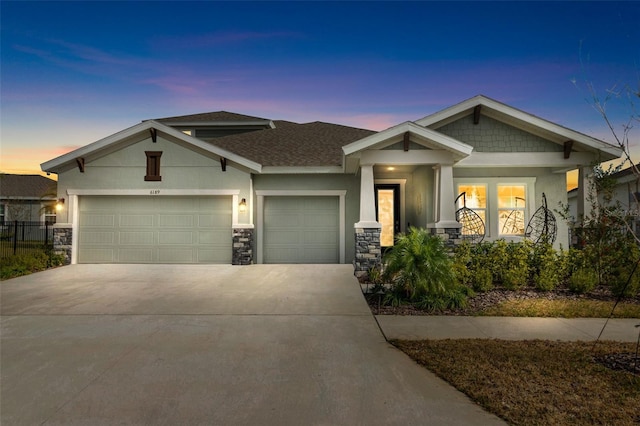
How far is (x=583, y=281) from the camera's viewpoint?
7594 millimetres

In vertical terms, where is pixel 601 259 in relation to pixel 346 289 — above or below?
above

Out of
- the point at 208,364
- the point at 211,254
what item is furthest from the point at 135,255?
the point at 208,364

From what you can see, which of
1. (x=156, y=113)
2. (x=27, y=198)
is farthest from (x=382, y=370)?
(x=27, y=198)

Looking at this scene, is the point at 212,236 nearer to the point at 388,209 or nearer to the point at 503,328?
the point at 388,209

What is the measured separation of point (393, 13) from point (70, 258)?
13.1 meters

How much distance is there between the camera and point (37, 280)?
937 cm

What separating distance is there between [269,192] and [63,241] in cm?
705

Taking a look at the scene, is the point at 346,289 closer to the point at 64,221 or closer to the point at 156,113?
the point at 64,221

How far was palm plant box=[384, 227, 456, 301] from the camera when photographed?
6.80 m

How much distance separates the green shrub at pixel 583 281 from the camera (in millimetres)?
7602

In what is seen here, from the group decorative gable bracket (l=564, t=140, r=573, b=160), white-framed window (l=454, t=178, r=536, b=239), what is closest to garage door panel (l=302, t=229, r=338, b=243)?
white-framed window (l=454, t=178, r=536, b=239)

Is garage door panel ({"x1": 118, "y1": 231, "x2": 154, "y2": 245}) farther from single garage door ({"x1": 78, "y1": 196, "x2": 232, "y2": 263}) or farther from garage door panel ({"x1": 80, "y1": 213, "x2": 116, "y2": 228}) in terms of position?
garage door panel ({"x1": 80, "y1": 213, "x2": 116, "y2": 228})

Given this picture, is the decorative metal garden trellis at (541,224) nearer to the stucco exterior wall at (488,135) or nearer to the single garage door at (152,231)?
the stucco exterior wall at (488,135)

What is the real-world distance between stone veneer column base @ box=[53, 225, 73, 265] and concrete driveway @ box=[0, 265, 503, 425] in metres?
4.58
